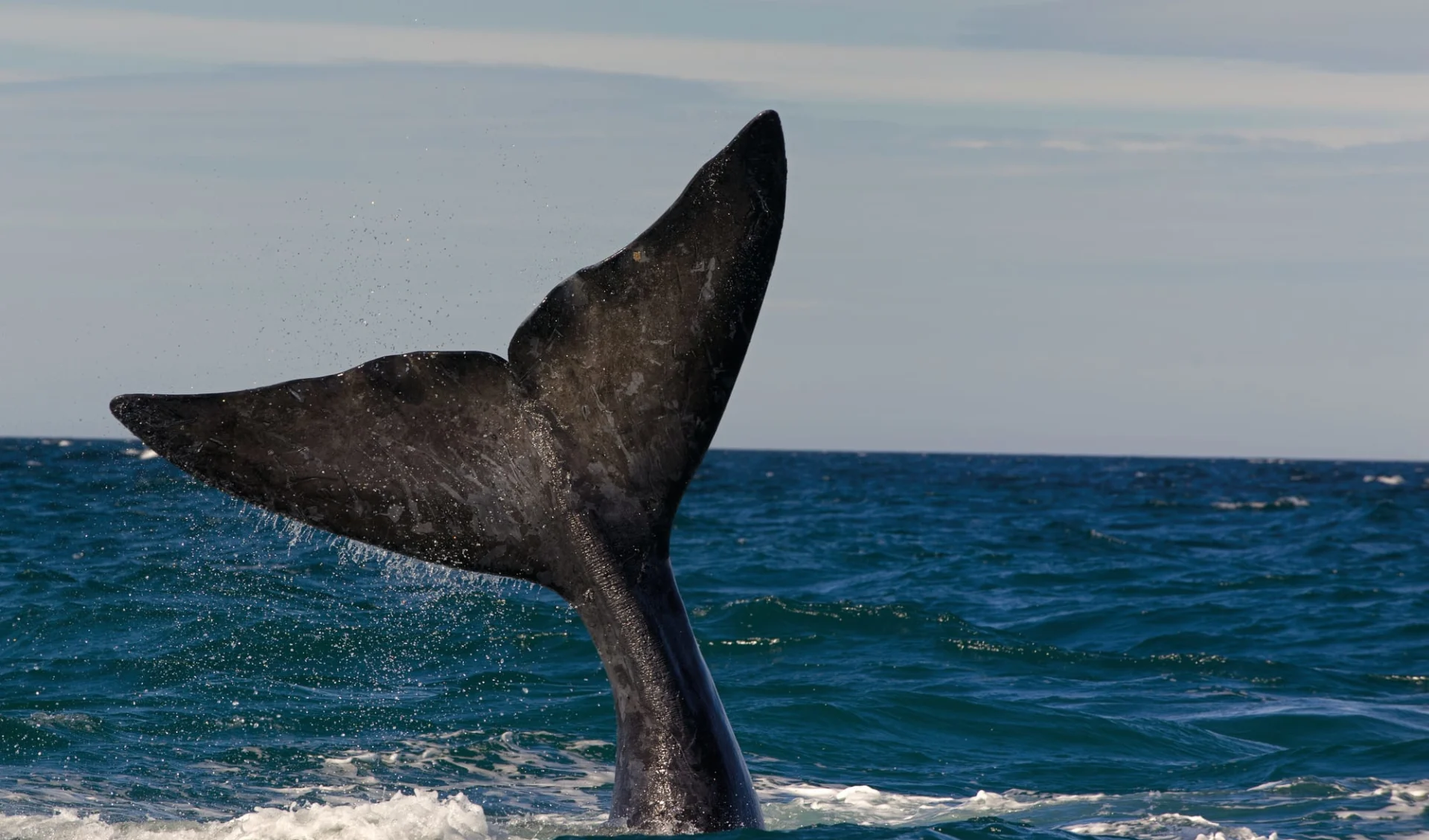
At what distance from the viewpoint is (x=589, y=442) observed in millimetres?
6258

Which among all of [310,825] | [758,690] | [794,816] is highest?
[310,825]

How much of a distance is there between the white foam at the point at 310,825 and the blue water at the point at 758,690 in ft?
0.09

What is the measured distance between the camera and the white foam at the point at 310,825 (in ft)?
23.8

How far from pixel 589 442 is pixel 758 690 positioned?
7714mm

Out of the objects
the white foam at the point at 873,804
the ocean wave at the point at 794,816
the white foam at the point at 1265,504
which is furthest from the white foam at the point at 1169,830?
the white foam at the point at 1265,504

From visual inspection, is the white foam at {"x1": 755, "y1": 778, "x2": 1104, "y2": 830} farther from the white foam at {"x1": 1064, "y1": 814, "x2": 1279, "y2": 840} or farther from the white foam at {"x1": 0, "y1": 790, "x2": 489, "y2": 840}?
the white foam at {"x1": 0, "y1": 790, "x2": 489, "y2": 840}

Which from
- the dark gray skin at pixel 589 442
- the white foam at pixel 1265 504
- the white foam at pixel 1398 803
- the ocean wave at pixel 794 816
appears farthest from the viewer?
the white foam at pixel 1265 504

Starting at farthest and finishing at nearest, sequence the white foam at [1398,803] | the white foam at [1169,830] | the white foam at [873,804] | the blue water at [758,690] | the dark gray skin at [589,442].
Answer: the white foam at [1398,803] < the blue water at [758,690] < the white foam at [873,804] < the white foam at [1169,830] < the dark gray skin at [589,442]

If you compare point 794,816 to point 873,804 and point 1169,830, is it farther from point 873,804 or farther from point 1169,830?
point 1169,830

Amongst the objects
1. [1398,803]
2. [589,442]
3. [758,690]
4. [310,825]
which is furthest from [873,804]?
[758,690]

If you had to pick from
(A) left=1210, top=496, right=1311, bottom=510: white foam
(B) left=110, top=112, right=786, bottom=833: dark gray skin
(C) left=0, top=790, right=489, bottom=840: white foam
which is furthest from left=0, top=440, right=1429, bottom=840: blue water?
(A) left=1210, top=496, right=1311, bottom=510: white foam

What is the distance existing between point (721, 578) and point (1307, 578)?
30.5ft

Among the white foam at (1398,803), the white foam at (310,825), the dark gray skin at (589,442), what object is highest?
the dark gray skin at (589,442)

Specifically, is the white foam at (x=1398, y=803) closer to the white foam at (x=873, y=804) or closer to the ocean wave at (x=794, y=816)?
the ocean wave at (x=794, y=816)
